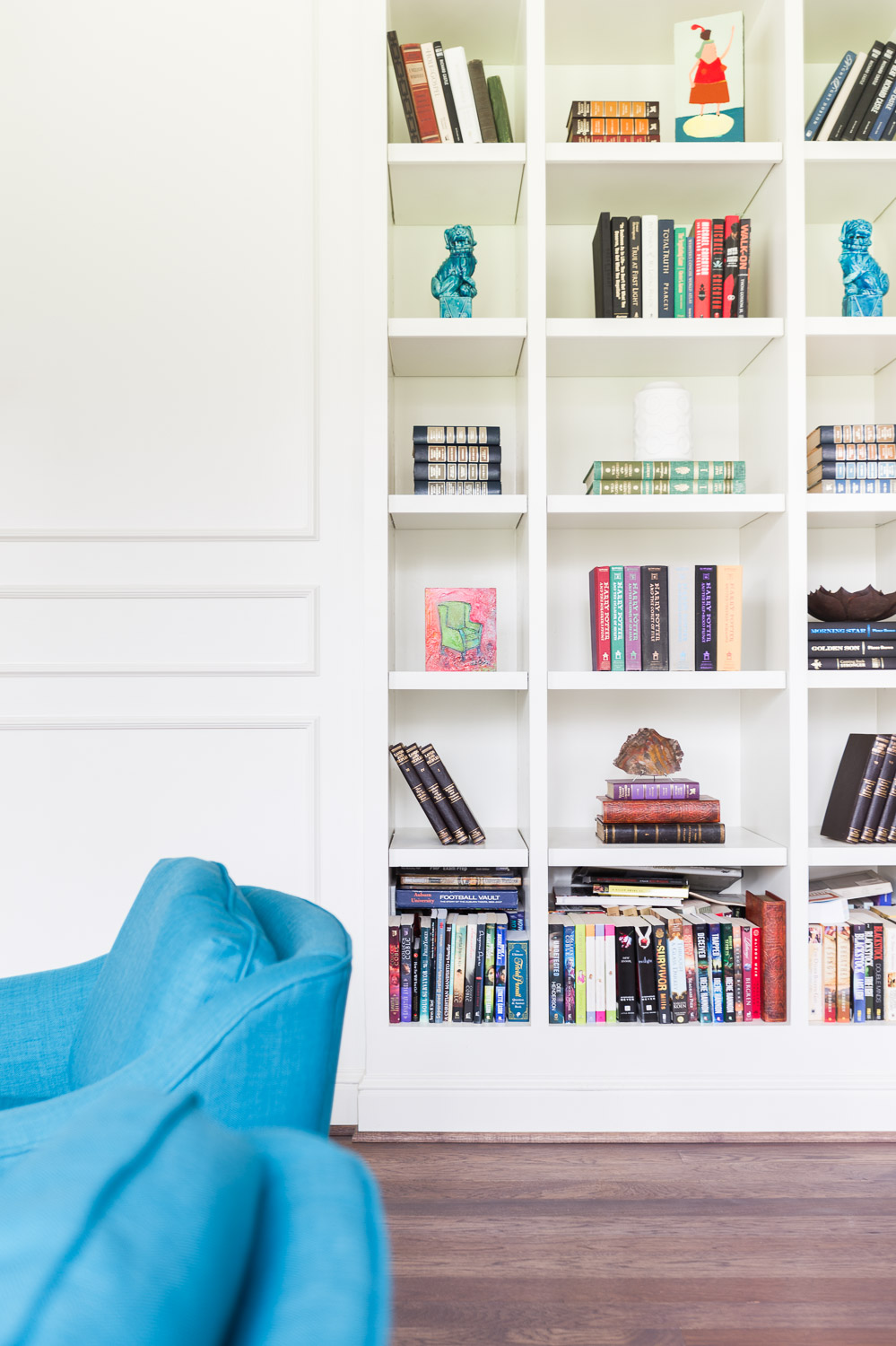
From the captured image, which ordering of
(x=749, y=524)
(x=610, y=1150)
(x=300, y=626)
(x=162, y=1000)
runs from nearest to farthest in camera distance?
(x=162, y=1000), (x=610, y=1150), (x=300, y=626), (x=749, y=524)

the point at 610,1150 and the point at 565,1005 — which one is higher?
the point at 565,1005

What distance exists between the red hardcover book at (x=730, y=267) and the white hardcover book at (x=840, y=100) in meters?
0.30

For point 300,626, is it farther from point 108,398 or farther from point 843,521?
point 843,521

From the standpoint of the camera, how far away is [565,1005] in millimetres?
A: 2164

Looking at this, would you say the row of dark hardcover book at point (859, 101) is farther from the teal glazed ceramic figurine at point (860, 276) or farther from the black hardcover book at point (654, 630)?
the black hardcover book at point (654, 630)

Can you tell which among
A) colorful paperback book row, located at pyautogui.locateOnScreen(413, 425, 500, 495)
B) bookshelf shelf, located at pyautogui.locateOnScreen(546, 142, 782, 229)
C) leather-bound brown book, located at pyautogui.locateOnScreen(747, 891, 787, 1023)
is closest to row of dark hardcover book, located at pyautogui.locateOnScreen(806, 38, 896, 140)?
bookshelf shelf, located at pyautogui.locateOnScreen(546, 142, 782, 229)

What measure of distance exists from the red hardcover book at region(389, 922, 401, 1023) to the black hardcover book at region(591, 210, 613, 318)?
1.59 metres

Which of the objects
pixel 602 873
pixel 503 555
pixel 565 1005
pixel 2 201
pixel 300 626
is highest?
pixel 2 201

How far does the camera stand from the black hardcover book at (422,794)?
2201mm

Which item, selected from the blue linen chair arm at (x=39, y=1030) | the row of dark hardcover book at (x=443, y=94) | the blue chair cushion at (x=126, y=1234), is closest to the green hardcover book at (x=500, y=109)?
the row of dark hardcover book at (x=443, y=94)

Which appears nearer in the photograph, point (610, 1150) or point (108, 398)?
point (610, 1150)

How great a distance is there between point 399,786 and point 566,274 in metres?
1.48

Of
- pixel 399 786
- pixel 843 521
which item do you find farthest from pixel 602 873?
pixel 843 521

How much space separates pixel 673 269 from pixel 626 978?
1.72 metres
